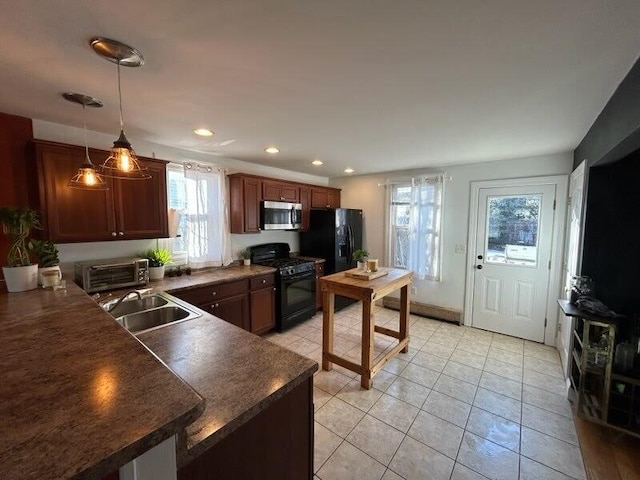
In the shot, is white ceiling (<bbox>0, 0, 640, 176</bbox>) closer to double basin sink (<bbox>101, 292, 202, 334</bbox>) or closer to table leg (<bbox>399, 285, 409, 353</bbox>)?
double basin sink (<bbox>101, 292, 202, 334</bbox>)

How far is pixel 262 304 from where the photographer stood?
11.3 feet

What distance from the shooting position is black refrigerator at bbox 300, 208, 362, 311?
170 inches

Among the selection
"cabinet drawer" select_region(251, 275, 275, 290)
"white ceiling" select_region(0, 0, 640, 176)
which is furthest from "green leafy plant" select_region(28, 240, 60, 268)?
"cabinet drawer" select_region(251, 275, 275, 290)

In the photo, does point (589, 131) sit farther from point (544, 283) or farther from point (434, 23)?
point (434, 23)

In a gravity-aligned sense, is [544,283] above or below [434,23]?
below

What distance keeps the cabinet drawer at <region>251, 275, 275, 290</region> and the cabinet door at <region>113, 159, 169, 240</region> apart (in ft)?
3.56

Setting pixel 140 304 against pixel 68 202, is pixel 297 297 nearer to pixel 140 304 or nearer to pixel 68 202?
pixel 140 304

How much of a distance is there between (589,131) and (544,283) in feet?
6.07

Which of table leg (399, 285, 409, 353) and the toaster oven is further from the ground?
the toaster oven

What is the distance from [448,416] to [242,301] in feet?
7.46

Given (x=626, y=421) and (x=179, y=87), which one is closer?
(x=179, y=87)

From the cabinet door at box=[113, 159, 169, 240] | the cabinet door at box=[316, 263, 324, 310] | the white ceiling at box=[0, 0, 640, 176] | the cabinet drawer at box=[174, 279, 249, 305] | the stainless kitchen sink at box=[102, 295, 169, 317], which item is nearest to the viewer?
the white ceiling at box=[0, 0, 640, 176]

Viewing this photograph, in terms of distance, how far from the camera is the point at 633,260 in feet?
7.13

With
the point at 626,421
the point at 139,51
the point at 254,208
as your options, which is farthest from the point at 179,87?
the point at 626,421
